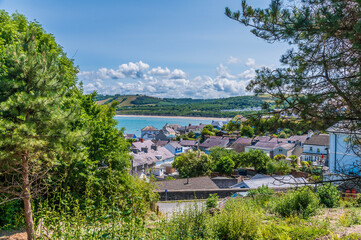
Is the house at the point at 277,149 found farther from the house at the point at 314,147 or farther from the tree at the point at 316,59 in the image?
the tree at the point at 316,59

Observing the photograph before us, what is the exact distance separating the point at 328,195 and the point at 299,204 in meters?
2.84

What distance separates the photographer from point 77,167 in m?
9.07

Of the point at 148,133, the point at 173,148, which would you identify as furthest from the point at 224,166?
the point at 148,133

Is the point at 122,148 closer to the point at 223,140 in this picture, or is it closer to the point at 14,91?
the point at 14,91

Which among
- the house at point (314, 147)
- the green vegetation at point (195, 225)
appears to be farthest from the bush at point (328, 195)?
the house at point (314, 147)

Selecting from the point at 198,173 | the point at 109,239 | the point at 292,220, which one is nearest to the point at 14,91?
the point at 109,239

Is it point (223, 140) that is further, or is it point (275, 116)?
point (223, 140)

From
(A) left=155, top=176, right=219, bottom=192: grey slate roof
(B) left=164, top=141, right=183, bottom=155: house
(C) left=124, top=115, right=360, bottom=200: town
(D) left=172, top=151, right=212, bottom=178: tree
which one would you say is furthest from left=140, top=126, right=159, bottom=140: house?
(A) left=155, top=176, right=219, bottom=192: grey slate roof

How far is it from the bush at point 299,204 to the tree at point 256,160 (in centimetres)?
2809

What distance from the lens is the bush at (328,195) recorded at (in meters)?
9.78

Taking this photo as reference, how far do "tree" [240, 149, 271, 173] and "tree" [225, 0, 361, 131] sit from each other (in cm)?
3187

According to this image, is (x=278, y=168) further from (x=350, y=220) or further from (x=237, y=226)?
(x=237, y=226)

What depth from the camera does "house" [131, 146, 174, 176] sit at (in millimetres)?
36666

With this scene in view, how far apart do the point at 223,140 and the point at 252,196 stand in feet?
168
